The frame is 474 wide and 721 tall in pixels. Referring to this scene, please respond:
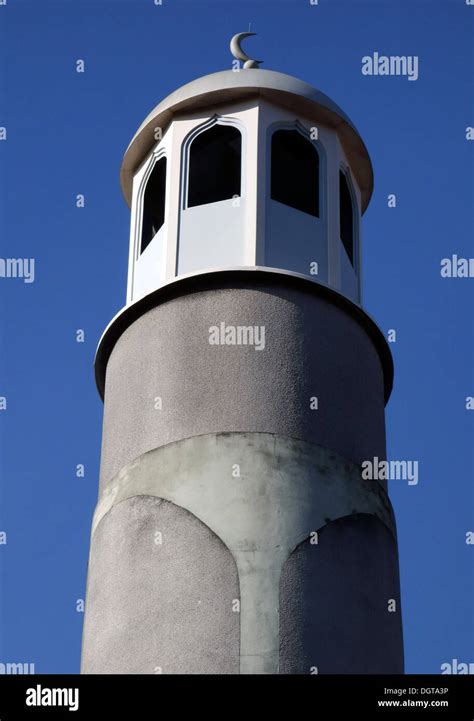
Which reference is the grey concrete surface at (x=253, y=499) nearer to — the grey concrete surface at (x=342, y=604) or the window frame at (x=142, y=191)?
the grey concrete surface at (x=342, y=604)

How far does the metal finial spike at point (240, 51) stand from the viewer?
19734mm

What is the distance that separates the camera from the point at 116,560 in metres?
15.9

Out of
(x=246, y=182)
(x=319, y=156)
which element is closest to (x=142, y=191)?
(x=246, y=182)

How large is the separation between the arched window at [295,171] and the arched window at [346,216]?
1.66ft

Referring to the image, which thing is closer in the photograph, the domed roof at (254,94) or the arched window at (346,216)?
the domed roof at (254,94)

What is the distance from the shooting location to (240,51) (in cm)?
2009

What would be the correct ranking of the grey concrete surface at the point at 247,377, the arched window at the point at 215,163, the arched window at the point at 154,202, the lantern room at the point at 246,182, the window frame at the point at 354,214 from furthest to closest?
the arched window at the point at 154,202 < the window frame at the point at 354,214 < the arched window at the point at 215,163 < the lantern room at the point at 246,182 < the grey concrete surface at the point at 247,377

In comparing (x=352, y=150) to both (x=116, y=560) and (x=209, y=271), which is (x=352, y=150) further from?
(x=116, y=560)

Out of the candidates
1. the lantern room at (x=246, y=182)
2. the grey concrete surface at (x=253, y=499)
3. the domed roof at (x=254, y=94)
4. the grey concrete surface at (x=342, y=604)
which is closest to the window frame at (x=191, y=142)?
the lantern room at (x=246, y=182)

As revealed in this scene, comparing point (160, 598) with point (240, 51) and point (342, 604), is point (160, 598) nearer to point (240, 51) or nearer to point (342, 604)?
point (342, 604)

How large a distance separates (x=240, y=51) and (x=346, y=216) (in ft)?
8.32
